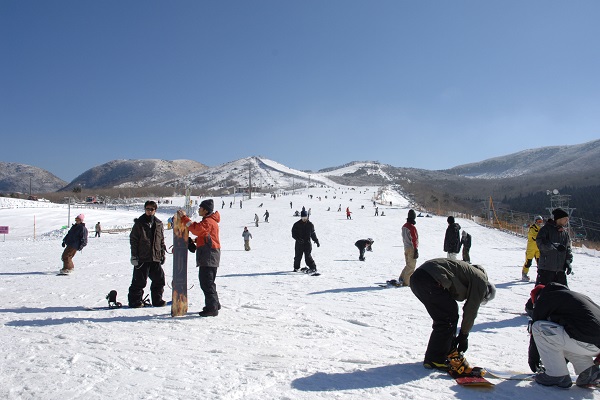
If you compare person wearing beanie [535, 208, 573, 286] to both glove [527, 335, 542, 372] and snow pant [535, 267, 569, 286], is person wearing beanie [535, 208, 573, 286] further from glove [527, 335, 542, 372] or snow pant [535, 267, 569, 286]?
glove [527, 335, 542, 372]

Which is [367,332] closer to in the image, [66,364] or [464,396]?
[464,396]

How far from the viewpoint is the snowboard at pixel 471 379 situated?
11.7ft

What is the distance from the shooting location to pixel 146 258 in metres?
6.56

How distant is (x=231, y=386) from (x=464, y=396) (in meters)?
1.96

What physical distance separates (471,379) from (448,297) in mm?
733

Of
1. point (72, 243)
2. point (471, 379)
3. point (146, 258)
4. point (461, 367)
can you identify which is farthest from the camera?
point (72, 243)

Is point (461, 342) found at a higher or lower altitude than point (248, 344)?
higher

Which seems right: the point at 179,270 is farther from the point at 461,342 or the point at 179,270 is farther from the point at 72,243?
the point at 72,243

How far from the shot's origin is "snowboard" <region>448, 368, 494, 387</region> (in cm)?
358

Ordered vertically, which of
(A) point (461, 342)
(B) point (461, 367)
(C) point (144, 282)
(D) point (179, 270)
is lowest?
(B) point (461, 367)

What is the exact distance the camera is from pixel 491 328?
6082 millimetres

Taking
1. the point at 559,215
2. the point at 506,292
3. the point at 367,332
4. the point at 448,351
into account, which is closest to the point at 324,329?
the point at 367,332

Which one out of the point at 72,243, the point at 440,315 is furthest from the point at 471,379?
the point at 72,243

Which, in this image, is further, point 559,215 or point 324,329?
point 559,215
